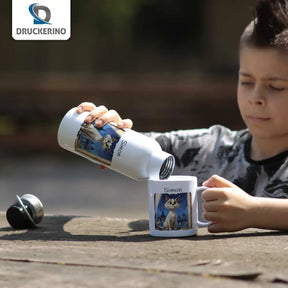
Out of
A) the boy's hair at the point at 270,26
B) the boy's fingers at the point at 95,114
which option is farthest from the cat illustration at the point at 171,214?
the boy's hair at the point at 270,26

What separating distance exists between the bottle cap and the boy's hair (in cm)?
103

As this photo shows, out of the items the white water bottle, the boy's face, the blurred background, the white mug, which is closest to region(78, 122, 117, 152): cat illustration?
the white water bottle

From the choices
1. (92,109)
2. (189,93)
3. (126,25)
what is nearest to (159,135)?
(92,109)

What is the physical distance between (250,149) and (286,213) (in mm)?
721

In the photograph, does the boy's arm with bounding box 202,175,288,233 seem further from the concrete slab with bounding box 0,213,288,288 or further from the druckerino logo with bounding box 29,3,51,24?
the druckerino logo with bounding box 29,3,51,24

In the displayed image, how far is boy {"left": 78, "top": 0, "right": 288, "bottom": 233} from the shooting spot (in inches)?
86.5

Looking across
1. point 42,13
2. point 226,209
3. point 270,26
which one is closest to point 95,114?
point 226,209

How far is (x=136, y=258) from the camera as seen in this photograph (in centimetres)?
176

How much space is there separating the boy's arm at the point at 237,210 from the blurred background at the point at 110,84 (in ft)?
10.2

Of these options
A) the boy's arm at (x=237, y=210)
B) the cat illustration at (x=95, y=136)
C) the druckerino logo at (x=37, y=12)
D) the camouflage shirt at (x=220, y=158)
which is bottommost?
the boy's arm at (x=237, y=210)

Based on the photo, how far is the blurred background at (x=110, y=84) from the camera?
6.95 m

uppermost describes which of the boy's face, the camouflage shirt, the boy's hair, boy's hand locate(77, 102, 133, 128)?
the boy's hair

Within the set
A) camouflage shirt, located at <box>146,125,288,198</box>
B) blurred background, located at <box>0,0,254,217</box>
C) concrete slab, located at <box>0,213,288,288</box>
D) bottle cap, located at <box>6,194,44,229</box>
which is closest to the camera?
concrete slab, located at <box>0,213,288,288</box>

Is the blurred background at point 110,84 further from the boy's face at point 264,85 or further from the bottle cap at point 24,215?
the bottle cap at point 24,215
